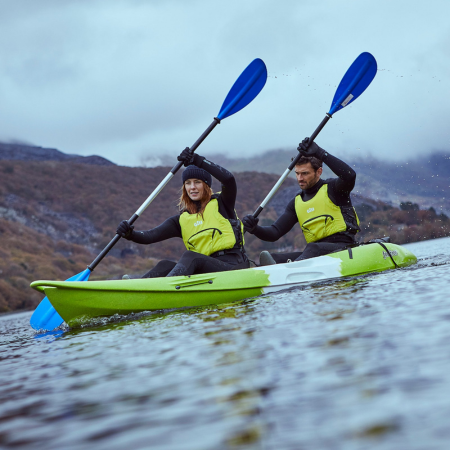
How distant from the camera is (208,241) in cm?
505

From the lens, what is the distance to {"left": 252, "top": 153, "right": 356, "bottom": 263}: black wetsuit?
18.0 feet

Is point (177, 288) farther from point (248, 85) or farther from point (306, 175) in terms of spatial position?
point (248, 85)

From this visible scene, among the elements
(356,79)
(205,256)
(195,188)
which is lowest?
(205,256)

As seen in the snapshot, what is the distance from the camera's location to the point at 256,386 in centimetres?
163

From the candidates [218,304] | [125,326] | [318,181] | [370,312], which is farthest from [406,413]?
[318,181]

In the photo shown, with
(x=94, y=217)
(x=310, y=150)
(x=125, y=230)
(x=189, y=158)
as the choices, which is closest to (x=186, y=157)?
(x=189, y=158)

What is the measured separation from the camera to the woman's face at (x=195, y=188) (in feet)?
16.8

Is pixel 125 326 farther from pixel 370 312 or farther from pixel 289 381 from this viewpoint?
pixel 289 381

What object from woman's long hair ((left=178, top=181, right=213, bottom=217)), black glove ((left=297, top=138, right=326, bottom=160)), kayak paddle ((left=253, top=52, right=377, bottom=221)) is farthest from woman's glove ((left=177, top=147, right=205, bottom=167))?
kayak paddle ((left=253, top=52, right=377, bottom=221))

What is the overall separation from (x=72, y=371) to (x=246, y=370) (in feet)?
3.12

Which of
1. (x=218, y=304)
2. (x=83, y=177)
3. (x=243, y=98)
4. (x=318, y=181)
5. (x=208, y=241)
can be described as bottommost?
(x=218, y=304)

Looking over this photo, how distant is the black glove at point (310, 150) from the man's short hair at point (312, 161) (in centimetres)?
9

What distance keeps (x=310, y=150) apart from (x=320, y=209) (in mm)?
664

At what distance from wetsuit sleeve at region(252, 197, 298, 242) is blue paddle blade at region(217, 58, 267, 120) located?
1501 millimetres
